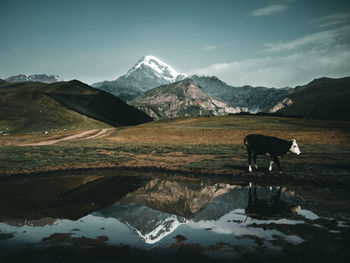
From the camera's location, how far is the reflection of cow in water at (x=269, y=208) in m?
15.7

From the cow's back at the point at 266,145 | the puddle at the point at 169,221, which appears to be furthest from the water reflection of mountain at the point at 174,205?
the cow's back at the point at 266,145

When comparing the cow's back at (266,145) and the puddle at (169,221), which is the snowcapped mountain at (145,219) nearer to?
the puddle at (169,221)

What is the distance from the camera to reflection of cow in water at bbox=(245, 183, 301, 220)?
51.4ft

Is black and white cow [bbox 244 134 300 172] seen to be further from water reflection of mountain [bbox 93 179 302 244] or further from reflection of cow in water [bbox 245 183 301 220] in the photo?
reflection of cow in water [bbox 245 183 301 220]

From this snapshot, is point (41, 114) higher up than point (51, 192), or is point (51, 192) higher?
point (41, 114)

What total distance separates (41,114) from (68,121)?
21.8 m

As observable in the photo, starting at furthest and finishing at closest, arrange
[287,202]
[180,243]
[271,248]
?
[287,202] → [180,243] → [271,248]

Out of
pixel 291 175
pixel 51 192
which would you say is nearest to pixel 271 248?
pixel 291 175

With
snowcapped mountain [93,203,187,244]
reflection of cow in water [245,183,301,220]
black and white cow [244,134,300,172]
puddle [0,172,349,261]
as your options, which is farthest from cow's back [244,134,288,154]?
snowcapped mountain [93,203,187,244]

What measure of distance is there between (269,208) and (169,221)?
659cm

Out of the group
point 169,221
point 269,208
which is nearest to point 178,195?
point 169,221

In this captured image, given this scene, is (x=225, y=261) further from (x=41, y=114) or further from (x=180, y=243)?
(x=41, y=114)

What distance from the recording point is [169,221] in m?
15.6

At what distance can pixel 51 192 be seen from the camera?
2195 cm
